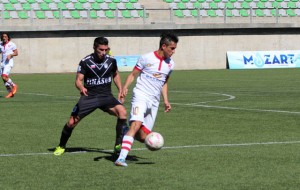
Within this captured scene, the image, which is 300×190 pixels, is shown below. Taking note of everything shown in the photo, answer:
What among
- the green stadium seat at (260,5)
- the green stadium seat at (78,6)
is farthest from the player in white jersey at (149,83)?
the green stadium seat at (260,5)

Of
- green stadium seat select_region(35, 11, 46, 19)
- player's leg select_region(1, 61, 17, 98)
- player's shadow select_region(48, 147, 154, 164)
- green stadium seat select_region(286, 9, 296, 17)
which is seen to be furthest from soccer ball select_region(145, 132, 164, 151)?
green stadium seat select_region(286, 9, 296, 17)

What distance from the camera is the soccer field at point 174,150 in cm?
935

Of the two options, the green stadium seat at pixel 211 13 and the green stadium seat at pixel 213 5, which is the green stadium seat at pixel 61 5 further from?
the green stadium seat at pixel 213 5

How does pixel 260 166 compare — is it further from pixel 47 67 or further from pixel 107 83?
pixel 47 67

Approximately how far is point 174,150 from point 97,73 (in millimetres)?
1719

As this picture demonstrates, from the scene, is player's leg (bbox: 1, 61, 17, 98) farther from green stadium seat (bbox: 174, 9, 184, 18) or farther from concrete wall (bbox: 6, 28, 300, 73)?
green stadium seat (bbox: 174, 9, 184, 18)

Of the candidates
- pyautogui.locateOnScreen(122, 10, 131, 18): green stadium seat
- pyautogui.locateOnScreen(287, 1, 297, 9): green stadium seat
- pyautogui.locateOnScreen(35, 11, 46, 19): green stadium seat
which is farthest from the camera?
pyautogui.locateOnScreen(287, 1, 297, 9): green stadium seat

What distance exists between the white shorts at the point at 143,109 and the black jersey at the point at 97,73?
4.03 feet

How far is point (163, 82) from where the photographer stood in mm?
11109

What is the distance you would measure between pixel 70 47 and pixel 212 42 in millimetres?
9359

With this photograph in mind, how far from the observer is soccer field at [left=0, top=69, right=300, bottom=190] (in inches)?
368

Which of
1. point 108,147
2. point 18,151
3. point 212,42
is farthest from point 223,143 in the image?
point 212,42

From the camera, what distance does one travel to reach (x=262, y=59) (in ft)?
166

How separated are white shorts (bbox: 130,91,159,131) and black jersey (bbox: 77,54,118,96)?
123 cm
